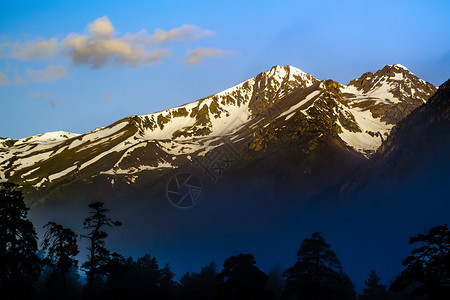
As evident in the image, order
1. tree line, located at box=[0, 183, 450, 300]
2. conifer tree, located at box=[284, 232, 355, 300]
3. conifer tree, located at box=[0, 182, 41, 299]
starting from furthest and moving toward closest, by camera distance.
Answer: conifer tree, located at box=[284, 232, 355, 300], conifer tree, located at box=[0, 182, 41, 299], tree line, located at box=[0, 183, 450, 300]

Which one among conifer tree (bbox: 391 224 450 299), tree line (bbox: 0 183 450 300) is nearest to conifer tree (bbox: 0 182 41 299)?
tree line (bbox: 0 183 450 300)

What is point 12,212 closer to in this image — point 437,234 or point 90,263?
point 90,263

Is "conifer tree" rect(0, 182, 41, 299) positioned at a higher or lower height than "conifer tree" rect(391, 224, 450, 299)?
higher

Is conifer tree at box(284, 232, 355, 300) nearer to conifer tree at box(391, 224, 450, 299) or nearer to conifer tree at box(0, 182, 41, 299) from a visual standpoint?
conifer tree at box(391, 224, 450, 299)

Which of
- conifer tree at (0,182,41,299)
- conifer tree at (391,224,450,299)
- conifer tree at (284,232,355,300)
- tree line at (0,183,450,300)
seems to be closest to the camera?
conifer tree at (391,224,450,299)

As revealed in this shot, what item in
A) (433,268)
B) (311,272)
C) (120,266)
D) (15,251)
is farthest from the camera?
(311,272)

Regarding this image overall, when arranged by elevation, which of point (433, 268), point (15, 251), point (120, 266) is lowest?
point (433, 268)

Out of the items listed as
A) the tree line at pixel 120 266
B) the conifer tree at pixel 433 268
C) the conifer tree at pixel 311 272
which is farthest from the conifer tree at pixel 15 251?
the conifer tree at pixel 433 268

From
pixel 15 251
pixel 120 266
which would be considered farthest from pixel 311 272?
pixel 15 251

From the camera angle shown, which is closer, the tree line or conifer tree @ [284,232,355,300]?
the tree line

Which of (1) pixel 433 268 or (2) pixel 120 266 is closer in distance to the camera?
(1) pixel 433 268

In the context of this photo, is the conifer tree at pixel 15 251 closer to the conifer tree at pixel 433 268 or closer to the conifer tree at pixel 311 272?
the conifer tree at pixel 311 272

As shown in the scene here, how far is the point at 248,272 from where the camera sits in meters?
53.5

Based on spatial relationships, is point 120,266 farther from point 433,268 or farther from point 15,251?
point 433,268
